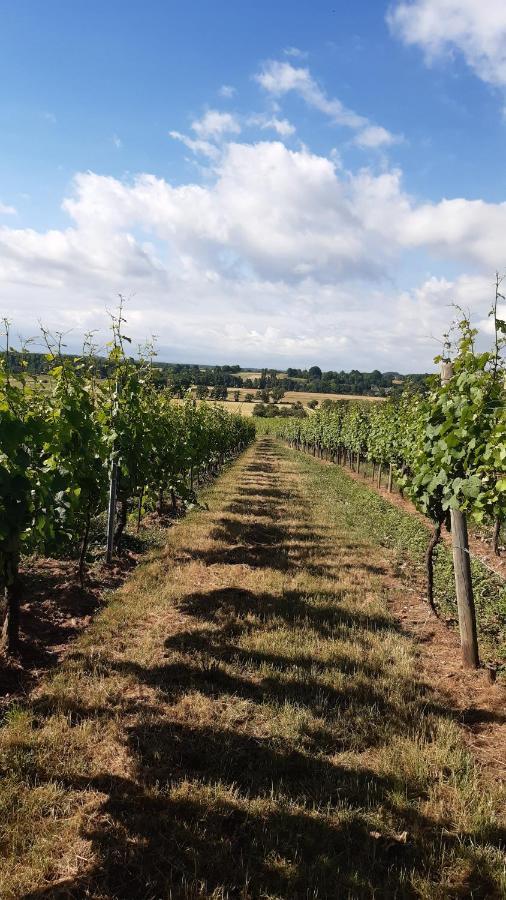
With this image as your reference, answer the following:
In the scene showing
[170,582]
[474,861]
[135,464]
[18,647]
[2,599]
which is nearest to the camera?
[474,861]

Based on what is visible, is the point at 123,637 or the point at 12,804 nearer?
the point at 12,804

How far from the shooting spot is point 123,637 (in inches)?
240

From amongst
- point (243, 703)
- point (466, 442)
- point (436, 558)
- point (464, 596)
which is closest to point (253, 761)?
point (243, 703)

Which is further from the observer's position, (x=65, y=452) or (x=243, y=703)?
(x=65, y=452)

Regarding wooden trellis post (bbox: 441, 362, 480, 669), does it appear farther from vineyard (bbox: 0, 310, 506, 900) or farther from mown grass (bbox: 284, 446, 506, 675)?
mown grass (bbox: 284, 446, 506, 675)

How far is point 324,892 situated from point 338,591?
17.4 ft

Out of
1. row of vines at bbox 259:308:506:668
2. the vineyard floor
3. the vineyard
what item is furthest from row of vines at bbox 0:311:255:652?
row of vines at bbox 259:308:506:668

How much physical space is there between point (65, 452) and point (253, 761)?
4.44 metres

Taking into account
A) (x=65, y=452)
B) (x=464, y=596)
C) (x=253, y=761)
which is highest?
(x=65, y=452)

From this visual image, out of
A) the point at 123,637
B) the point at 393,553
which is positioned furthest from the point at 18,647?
the point at 393,553

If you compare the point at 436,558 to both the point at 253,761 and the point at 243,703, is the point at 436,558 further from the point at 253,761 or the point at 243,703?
the point at 253,761

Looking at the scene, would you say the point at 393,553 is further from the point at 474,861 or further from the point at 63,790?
the point at 63,790

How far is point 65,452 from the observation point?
261 inches

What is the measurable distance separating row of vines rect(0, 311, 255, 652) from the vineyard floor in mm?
1362
